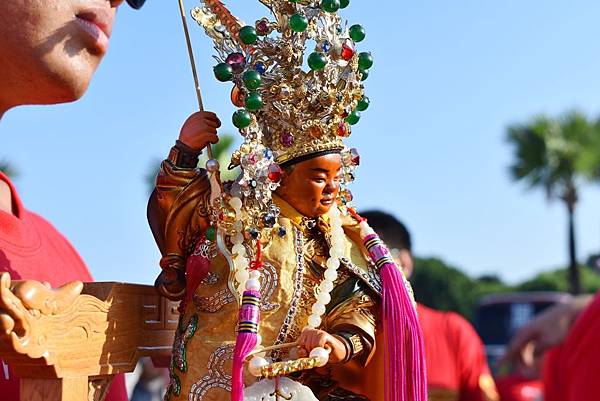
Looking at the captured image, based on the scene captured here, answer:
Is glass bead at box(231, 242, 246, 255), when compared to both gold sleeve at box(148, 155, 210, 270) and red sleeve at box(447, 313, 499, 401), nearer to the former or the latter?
gold sleeve at box(148, 155, 210, 270)

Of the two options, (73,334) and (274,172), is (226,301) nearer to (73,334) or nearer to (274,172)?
(274,172)

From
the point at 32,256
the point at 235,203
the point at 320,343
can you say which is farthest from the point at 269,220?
the point at 32,256

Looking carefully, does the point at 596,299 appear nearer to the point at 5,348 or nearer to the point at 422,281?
the point at 5,348

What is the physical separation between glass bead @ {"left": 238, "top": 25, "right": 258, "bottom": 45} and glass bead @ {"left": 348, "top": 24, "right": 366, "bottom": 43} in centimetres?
24

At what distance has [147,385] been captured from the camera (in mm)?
5641

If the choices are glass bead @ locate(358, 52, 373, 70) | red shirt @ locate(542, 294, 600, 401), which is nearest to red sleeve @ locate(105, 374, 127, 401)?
glass bead @ locate(358, 52, 373, 70)

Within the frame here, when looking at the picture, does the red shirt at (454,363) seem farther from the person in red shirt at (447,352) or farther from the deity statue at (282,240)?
the deity statue at (282,240)

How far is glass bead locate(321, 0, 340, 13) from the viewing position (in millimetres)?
1833

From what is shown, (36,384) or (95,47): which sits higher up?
(95,47)

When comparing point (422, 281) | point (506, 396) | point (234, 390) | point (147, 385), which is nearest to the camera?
point (234, 390)

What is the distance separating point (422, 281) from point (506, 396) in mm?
23749

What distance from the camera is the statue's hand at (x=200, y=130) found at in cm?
179

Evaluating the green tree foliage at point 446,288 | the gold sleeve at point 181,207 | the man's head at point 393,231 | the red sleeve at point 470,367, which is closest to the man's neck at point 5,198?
the gold sleeve at point 181,207

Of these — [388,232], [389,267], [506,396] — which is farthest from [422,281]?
[389,267]
